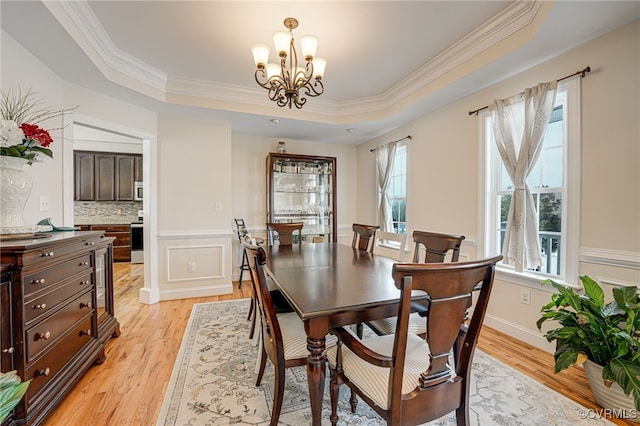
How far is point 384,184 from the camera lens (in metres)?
4.50

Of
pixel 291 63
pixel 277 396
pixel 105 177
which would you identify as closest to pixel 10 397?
pixel 277 396

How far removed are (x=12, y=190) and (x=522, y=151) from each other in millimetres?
3654

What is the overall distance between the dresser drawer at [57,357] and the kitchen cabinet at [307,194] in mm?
2816

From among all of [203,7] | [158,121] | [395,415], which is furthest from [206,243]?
[395,415]

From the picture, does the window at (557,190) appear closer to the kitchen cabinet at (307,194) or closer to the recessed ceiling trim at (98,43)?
the kitchen cabinet at (307,194)

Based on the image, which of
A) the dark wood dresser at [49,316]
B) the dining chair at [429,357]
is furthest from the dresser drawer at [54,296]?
the dining chair at [429,357]

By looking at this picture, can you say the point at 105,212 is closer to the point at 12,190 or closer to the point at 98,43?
the point at 98,43

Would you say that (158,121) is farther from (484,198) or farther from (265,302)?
(484,198)

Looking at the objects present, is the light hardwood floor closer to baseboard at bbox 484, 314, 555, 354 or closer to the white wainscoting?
baseboard at bbox 484, 314, 555, 354

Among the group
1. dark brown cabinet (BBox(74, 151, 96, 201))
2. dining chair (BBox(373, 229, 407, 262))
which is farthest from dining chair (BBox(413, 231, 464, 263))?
dark brown cabinet (BBox(74, 151, 96, 201))

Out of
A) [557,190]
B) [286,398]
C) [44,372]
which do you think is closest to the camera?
[44,372]

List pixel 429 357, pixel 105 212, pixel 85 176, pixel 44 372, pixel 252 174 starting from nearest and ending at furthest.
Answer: pixel 429 357 → pixel 44 372 → pixel 252 174 → pixel 85 176 → pixel 105 212

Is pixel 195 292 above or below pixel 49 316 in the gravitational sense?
below

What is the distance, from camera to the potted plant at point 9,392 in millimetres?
A: 696
